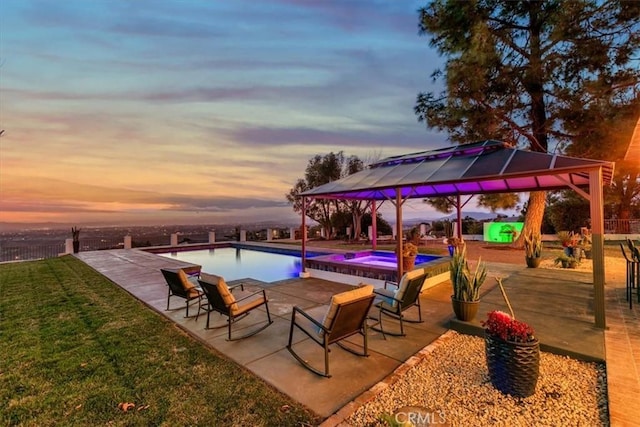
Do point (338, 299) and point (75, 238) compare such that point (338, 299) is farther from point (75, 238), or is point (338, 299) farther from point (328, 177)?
point (75, 238)

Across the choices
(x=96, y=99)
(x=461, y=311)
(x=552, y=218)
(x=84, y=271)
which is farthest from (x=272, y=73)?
(x=552, y=218)

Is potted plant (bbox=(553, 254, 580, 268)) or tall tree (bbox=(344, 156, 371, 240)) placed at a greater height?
tall tree (bbox=(344, 156, 371, 240))

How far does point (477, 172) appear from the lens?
240 inches

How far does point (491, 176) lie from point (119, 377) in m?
6.60

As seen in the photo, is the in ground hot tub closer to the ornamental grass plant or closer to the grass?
the ornamental grass plant

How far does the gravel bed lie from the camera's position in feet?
8.02

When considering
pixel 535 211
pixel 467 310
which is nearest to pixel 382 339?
pixel 467 310

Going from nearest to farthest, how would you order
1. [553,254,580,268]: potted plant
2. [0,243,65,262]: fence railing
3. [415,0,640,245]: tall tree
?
[553,254,580,268]: potted plant, [415,0,640,245]: tall tree, [0,243,65,262]: fence railing

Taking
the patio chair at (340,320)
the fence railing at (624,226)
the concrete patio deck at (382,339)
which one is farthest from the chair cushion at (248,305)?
the fence railing at (624,226)

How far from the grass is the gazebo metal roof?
5226mm

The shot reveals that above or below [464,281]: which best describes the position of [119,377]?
below

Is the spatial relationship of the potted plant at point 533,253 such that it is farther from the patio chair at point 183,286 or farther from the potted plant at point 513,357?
the patio chair at point 183,286

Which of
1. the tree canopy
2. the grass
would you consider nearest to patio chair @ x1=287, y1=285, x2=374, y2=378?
the grass

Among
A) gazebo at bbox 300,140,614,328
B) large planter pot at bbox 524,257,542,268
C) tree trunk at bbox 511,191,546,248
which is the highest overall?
gazebo at bbox 300,140,614,328
